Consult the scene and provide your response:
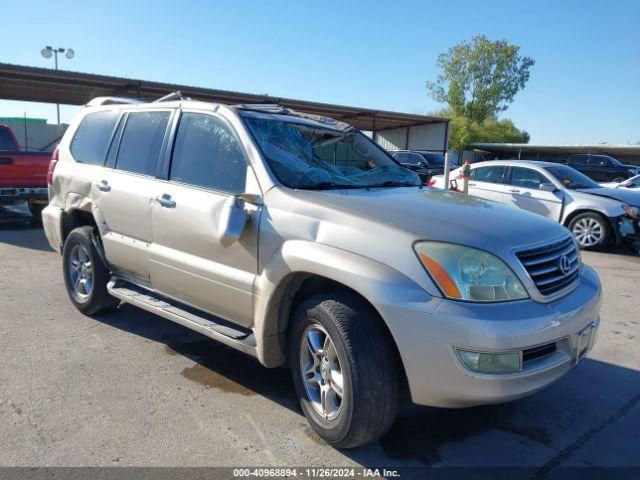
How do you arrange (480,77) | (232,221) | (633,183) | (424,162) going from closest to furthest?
(232,221), (633,183), (424,162), (480,77)

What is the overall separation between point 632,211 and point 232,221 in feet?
27.2

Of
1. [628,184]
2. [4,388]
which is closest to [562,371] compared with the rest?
[4,388]

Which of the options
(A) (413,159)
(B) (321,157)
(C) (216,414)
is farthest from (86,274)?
(A) (413,159)

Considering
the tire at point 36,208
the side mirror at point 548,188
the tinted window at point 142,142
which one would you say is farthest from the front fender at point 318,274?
the tire at point 36,208

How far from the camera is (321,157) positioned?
12.5ft

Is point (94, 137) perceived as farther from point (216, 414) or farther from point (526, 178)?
point (526, 178)

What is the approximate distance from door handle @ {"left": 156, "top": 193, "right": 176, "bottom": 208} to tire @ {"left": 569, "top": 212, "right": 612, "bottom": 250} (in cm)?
799

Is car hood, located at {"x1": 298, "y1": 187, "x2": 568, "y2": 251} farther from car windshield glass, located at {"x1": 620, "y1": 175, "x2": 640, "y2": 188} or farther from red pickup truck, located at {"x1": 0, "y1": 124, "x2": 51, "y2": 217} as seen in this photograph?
car windshield glass, located at {"x1": 620, "y1": 175, "x2": 640, "y2": 188}

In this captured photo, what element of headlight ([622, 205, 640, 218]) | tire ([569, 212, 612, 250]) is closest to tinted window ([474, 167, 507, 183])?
tire ([569, 212, 612, 250])

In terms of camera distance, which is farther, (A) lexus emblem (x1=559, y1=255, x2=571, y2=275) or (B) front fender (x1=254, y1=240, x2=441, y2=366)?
(A) lexus emblem (x1=559, y1=255, x2=571, y2=275)

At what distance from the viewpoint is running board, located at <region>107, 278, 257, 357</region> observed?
3.28 meters

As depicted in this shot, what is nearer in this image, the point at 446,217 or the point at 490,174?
the point at 446,217

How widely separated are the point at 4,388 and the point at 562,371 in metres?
3.51

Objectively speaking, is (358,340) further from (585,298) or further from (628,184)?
(628,184)
